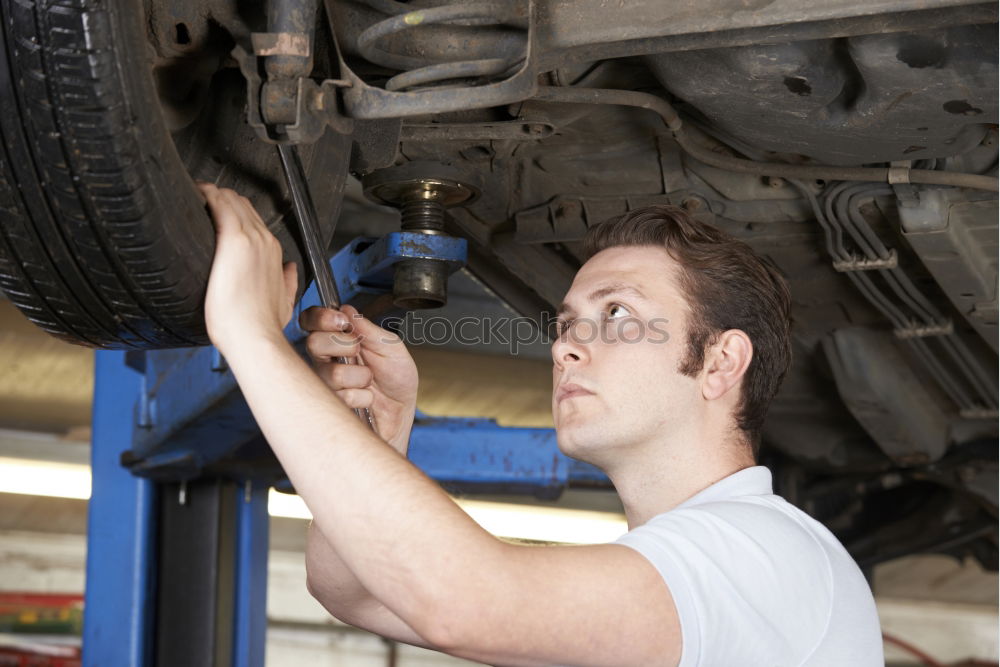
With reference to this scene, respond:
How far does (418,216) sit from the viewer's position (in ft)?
6.14

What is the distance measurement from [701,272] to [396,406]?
1.32ft

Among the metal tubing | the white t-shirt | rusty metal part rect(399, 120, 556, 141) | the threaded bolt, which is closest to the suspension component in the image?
the threaded bolt

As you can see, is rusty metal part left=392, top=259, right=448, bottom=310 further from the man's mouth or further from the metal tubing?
the man's mouth

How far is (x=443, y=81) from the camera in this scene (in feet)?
4.56

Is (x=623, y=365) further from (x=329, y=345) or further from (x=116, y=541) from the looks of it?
(x=116, y=541)

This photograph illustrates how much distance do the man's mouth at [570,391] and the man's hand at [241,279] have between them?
0.32m

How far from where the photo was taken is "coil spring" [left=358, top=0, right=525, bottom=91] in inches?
50.0

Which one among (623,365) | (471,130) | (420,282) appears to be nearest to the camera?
(623,365)

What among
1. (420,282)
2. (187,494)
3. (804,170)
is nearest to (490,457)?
(187,494)

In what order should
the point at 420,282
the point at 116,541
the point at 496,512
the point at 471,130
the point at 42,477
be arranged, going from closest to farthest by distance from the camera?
1. the point at 471,130
2. the point at 420,282
3. the point at 116,541
4. the point at 42,477
5. the point at 496,512

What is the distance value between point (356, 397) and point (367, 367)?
2.8 inches

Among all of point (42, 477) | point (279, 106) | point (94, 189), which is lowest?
point (94, 189)

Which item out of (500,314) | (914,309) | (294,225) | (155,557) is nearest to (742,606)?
(294,225)

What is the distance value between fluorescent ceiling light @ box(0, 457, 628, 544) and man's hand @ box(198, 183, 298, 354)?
5.49 metres
